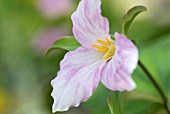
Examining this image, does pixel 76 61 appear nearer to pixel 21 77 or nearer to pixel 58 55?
pixel 58 55

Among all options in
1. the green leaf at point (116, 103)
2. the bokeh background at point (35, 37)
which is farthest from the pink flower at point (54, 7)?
the green leaf at point (116, 103)

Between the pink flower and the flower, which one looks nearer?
the flower

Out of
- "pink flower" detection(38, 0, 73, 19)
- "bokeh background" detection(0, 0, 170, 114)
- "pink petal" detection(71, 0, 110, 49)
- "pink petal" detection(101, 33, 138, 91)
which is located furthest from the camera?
"pink flower" detection(38, 0, 73, 19)

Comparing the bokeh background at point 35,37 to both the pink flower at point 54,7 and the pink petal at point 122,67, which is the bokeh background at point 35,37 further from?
the pink petal at point 122,67

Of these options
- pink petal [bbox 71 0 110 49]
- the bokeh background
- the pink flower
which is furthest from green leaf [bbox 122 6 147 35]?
the pink flower

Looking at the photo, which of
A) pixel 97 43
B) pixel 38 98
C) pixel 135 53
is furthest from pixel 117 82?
pixel 38 98

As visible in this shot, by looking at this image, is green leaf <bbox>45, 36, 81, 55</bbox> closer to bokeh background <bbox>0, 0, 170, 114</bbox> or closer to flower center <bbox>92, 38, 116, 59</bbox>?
flower center <bbox>92, 38, 116, 59</bbox>

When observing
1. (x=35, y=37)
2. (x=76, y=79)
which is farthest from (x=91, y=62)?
(x=35, y=37)
